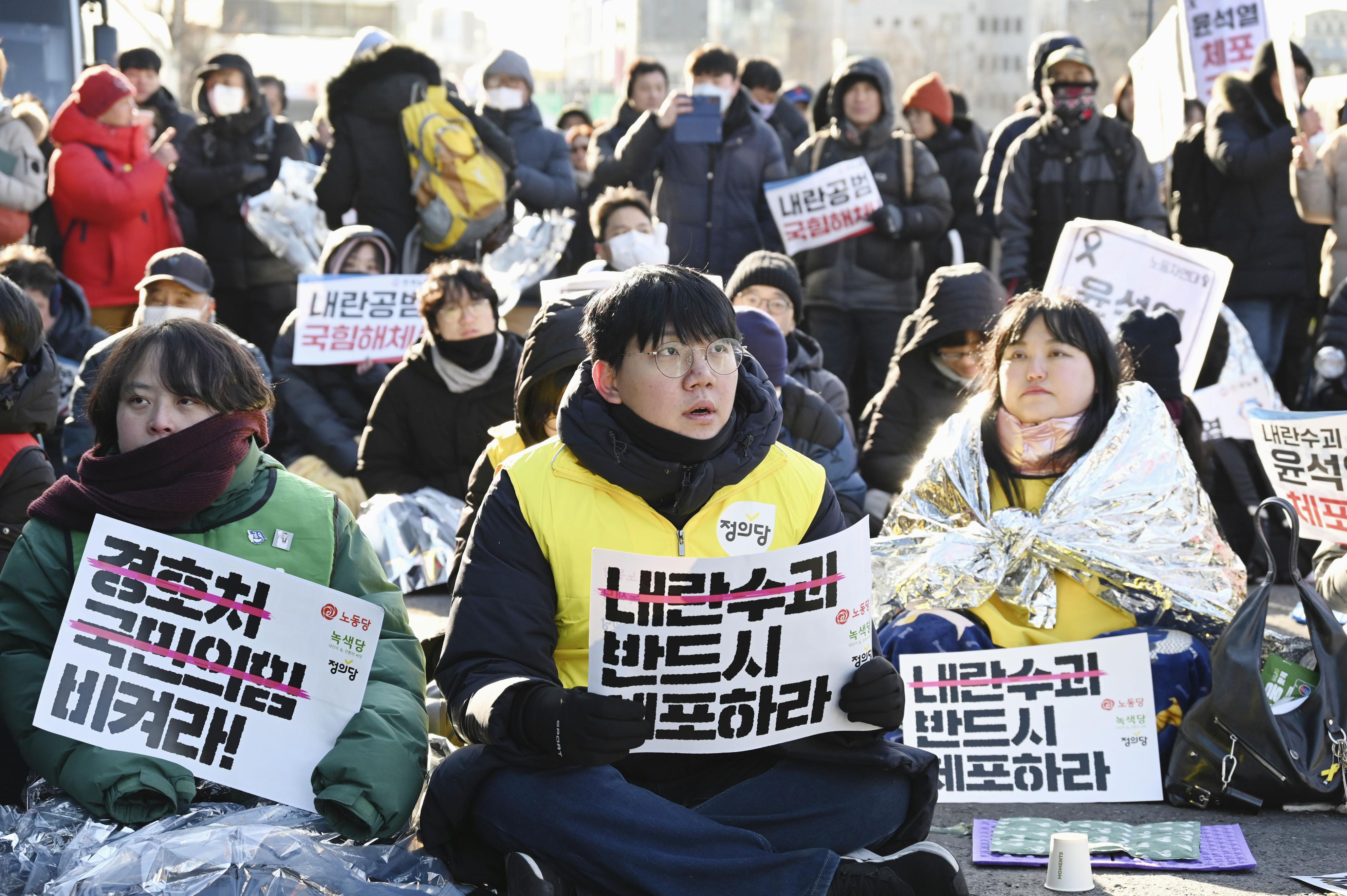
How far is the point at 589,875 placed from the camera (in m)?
2.90

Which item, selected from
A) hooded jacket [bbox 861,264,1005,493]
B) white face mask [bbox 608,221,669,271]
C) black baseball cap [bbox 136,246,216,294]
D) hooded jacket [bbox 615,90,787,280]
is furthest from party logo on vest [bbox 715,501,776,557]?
hooded jacket [bbox 615,90,787,280]

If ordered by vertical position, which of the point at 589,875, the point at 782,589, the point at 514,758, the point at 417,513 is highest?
the point at 782,589

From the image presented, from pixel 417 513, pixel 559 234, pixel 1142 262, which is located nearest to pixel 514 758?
pixel 417 513

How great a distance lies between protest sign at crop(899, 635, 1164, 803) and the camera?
4098 millimetres

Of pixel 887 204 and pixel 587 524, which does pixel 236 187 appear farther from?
pixel 587 524

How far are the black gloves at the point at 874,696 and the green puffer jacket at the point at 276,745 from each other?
2.85 ft

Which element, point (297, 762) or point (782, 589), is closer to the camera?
point (782, 589)

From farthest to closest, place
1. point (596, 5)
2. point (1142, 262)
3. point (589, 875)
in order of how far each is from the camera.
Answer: point (596, 5)
point (1142, 262)
point (589, 875)

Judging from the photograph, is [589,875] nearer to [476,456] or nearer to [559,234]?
[476,456]

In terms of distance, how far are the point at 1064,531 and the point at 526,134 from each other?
17.6ft

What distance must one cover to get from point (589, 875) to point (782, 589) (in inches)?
23.8

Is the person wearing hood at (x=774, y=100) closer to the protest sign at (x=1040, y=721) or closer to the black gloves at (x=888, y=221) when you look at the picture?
the black gloves at (x=888, y=221)

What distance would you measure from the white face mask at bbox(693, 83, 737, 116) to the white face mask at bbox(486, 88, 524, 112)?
1017 millimetres

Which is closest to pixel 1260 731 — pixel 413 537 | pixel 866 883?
pixel 866 883
